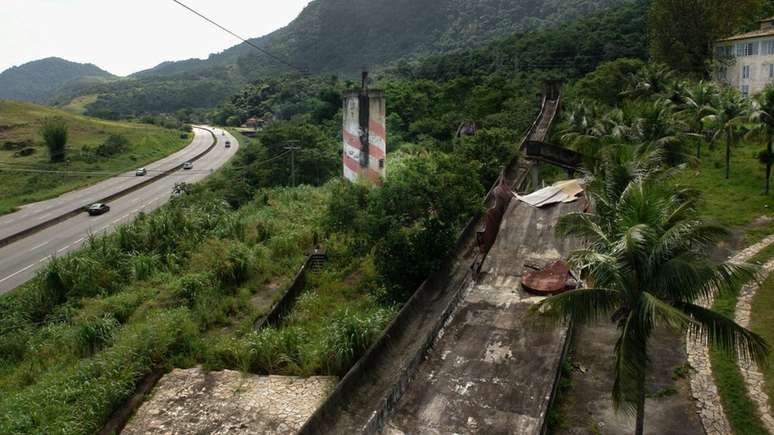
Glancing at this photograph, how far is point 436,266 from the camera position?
15500 millimetres

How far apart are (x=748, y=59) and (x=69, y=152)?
213ft

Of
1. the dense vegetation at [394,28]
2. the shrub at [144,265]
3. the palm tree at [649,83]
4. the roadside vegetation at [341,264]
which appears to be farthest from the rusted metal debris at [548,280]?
the dense vegetation at [394,28]

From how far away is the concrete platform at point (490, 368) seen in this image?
9874mm

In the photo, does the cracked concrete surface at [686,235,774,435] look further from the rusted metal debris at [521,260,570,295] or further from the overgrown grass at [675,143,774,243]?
the overgrown grass at [675,143,774,243]

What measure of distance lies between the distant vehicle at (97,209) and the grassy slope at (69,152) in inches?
279

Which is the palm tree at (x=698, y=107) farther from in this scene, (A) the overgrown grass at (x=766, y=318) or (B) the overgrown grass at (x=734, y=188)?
(A) the overgrown grass at (x=766, y=318)

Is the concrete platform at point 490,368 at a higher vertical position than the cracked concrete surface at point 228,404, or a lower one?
higher

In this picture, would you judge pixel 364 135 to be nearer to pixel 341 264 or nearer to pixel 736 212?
pixel 341 264

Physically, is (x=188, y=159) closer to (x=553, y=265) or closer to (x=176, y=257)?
(x=176, y=257)

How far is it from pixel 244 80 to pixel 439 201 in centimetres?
15884

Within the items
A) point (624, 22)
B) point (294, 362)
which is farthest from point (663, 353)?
point (624, 22)

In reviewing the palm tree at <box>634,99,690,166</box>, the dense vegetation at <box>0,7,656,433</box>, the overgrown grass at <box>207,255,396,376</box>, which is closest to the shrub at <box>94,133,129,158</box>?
the dense vegetation at <box>0,7,656,433</box>

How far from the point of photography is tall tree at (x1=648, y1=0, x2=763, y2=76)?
144 feet

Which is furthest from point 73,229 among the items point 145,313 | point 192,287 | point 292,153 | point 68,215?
point 145,313
